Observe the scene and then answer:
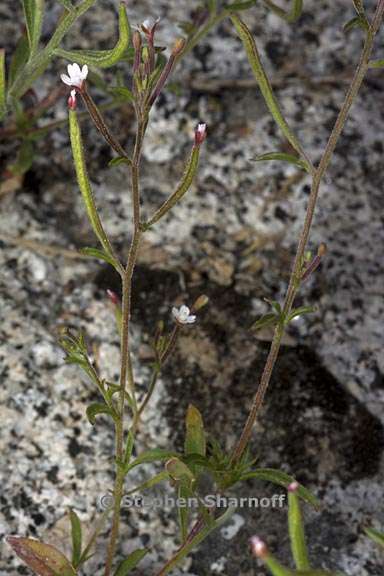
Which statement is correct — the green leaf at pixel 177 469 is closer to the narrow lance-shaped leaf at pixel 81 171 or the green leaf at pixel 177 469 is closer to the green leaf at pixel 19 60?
the narrow lance-shaped leaf at pixel 81 171

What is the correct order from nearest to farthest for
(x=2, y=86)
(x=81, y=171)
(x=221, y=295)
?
(x=81, y=171)
(x=2, y=86)
(x=221, y=295)

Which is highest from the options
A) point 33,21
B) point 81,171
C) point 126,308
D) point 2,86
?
point 33,21

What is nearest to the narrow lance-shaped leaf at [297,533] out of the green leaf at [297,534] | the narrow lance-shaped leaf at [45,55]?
the green leaf at [297,534]

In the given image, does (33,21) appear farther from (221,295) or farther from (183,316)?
(221,295)

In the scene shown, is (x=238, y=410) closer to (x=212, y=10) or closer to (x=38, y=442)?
(x=38, y=442)

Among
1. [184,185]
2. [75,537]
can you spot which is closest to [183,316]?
[184,185]
